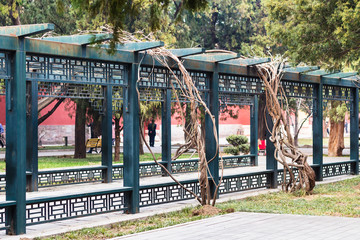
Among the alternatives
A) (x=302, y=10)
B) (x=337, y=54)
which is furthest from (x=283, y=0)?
(x=337, y=54)

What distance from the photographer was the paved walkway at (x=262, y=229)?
8.03m

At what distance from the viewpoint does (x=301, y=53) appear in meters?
15.5

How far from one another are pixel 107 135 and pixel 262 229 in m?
7.76

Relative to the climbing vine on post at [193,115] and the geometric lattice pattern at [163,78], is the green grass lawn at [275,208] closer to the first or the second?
the climbing vine on post at [193,115]

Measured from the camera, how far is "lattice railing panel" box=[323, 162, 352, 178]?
17.0 metres

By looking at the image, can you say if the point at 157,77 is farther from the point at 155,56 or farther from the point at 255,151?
the point at 255,151

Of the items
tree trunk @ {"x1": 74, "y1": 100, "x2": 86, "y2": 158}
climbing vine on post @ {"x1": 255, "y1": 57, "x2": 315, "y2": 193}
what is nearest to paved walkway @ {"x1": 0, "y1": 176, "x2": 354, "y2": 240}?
climbing vine on post @ {"x1": 255, "y1": 57, "x2": 315, "y2": 193}

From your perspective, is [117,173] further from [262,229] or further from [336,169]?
[262,229]

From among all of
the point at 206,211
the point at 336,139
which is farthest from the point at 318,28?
the point at 336,139

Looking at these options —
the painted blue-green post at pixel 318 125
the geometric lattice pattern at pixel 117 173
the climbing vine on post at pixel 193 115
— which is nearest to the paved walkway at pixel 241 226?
the climbing vine on post at pixel 193 115

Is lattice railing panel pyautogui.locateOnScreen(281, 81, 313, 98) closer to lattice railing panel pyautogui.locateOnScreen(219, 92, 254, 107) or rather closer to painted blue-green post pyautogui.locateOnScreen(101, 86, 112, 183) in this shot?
lattice railing panel pyautogui.locateOnScreen(219, 92, 254, 107)

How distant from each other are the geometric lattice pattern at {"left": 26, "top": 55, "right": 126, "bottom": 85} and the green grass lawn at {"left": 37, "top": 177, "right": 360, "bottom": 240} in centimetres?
251

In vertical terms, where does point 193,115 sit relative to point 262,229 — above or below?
above

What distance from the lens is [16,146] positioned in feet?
29.0
